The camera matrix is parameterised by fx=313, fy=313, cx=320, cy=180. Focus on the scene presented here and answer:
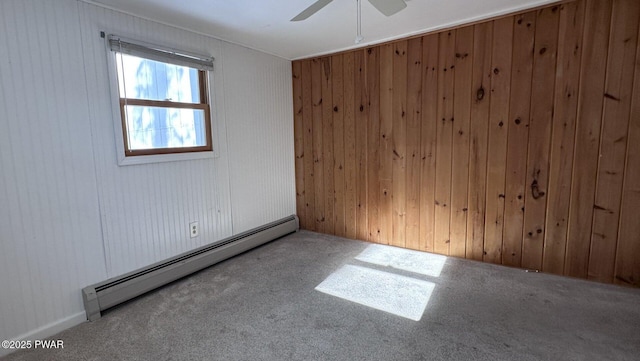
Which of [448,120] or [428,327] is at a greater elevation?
[448,120]

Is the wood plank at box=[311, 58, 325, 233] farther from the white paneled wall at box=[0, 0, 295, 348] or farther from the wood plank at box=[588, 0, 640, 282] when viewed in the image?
the wood plank at box=[588, 0, 640, 282]

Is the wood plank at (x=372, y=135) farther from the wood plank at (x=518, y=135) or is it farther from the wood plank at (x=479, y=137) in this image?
the wood plank at (x=518, y=135)

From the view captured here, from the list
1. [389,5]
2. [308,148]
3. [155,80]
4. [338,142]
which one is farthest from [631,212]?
[155,80]

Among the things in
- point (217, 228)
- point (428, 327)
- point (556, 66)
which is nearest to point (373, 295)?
point (428, 327)

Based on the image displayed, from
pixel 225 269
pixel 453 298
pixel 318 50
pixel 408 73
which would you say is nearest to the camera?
pixel 453 298

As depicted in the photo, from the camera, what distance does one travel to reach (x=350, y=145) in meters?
3.64

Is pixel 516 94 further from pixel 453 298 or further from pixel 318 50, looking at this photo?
pixel 318 50

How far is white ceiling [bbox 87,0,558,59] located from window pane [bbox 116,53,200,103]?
354mm

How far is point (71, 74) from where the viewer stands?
2086mm

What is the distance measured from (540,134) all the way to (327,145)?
212 centimetres

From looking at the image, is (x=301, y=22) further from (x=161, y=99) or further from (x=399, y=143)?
(x=399, y=143)

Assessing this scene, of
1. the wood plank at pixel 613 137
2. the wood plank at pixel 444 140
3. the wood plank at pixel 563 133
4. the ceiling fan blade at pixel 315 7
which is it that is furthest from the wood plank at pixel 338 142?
the wood plank at pixel 613 137

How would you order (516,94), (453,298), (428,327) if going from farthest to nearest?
(516,94), (453,298), (428,327)

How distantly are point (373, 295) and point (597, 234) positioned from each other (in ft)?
6.04
